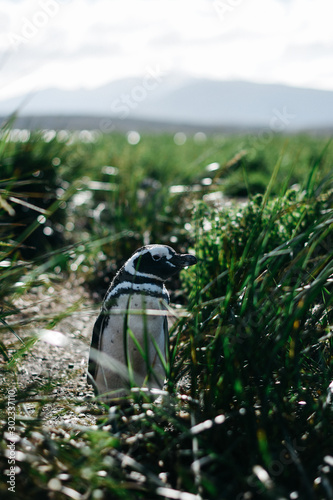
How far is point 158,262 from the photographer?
1844 mm

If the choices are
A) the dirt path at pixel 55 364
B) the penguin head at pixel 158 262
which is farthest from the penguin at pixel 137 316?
the dirt path at pixel 55 364

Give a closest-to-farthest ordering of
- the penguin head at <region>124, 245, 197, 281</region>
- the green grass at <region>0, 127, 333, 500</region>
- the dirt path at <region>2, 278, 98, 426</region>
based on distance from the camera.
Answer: the green grass at <region>0, 127, 333, 500</region> → the dirt path at <region>2, 278, 98, 426</region> → the penguin head at <region>124, 245, 197, 281</region>

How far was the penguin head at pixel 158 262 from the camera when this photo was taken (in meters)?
1.84

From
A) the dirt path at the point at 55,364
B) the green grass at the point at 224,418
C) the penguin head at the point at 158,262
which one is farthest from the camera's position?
Answer: the penguin head at the point at 158,262

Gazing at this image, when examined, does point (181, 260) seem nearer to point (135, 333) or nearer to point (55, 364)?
point (135, 333)

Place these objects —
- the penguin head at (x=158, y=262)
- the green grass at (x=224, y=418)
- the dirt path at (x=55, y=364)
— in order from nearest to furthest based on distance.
Result: the green grass at (x=224, y=418)
the dirt path at (x=55, y=364)
the penguin head at (x=158, y=262)

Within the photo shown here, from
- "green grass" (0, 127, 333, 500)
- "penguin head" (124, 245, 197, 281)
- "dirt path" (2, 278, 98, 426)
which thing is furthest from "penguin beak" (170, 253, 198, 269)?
"dirt path" (2, 278, 98, 426)

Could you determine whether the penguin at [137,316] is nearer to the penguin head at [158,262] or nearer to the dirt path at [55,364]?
the penguin head at [158,262]

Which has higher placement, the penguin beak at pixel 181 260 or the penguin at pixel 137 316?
the penguin beak at pixel 181 260

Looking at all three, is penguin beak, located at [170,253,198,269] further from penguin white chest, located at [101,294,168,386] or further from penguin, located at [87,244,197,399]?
penguin white chest, located at [101,294,168,386]

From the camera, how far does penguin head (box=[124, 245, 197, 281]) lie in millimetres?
1840

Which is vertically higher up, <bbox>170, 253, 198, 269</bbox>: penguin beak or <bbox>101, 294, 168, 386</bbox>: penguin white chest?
<bbox>170, 253, 198, 269</bbox>: penguin beak

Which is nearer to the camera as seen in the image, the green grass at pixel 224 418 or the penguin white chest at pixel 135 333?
the green grass at pixel 224 418

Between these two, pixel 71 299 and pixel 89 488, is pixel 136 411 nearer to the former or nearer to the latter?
pixel 89 488
